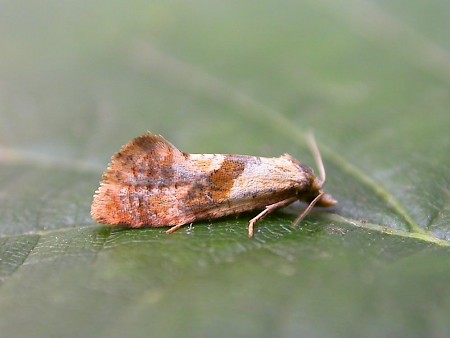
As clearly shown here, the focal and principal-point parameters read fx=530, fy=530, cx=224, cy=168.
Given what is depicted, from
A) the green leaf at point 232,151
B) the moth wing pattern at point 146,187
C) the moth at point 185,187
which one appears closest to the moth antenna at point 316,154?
the green leaf at point 232,151

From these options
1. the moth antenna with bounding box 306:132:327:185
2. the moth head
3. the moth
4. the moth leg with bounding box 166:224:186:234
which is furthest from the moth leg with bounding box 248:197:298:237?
the moth leg with bounding box 166:224:186:234

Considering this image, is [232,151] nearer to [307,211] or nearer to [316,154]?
[316,154]

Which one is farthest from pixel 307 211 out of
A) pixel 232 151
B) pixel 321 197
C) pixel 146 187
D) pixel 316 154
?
pixel 232 151

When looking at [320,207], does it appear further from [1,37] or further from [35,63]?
[1,37]

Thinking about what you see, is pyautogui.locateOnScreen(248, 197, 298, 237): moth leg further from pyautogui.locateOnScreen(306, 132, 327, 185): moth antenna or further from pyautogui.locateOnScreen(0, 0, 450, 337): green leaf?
pyautogui.locateOnScreen(306, 132, 327, 185): moth antenna

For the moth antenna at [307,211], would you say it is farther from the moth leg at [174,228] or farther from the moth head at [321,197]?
the moth leg at [174,228]

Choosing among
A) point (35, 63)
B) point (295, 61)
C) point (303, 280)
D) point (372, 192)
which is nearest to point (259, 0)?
point (295, 61)
